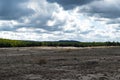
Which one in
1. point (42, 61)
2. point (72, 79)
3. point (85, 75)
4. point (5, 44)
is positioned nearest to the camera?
point (72, 79)

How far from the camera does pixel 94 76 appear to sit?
908 inches

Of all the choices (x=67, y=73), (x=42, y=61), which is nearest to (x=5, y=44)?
(x=42, y=61)

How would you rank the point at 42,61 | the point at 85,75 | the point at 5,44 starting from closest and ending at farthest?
the point at 85,75 < the point at 42,61 < the point at 5,44

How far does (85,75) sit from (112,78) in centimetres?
192

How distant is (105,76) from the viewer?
2309 cm

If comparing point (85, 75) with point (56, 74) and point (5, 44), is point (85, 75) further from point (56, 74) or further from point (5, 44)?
point (5, 44)

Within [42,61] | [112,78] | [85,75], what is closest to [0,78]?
[85,75]

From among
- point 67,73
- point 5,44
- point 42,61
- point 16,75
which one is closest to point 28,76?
point 16,75

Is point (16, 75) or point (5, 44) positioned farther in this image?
point (5, 44)

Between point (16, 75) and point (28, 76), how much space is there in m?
0.89

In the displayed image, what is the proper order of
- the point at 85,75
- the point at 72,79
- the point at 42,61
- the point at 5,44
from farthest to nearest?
the point at 5,44 < the point at 42,61 < the point at 85,75 < the point at 72,79

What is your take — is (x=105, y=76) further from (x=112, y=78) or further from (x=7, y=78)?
(x=7, y=78)

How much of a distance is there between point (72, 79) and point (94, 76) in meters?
1.92

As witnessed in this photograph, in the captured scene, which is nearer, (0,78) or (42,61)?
(0,78)
